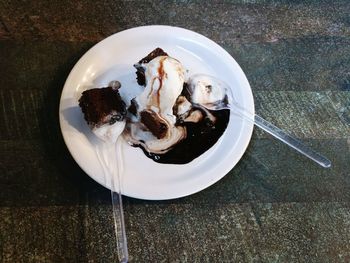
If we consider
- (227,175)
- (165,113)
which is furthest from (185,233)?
(165,113)

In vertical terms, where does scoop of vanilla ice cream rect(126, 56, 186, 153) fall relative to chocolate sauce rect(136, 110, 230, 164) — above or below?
above

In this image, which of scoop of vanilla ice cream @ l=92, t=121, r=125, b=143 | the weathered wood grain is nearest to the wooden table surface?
the weathered wood grain

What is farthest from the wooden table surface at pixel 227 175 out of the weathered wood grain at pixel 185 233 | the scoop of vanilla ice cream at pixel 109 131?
the scoop of vanilla ice cream at pixel 109 131

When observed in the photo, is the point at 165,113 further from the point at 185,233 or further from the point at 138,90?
the point at 185,233

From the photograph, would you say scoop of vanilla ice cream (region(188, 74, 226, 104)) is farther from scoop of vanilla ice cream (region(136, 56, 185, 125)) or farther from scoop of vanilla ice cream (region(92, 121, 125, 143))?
scoop of vanilla ice cream (region(92, 121, 125, 143))

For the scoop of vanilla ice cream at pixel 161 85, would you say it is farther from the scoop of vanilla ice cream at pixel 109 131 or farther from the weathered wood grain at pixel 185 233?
the weathered wood grain at pixel 185 233

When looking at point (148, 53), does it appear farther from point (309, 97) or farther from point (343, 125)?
point (343, 125)
